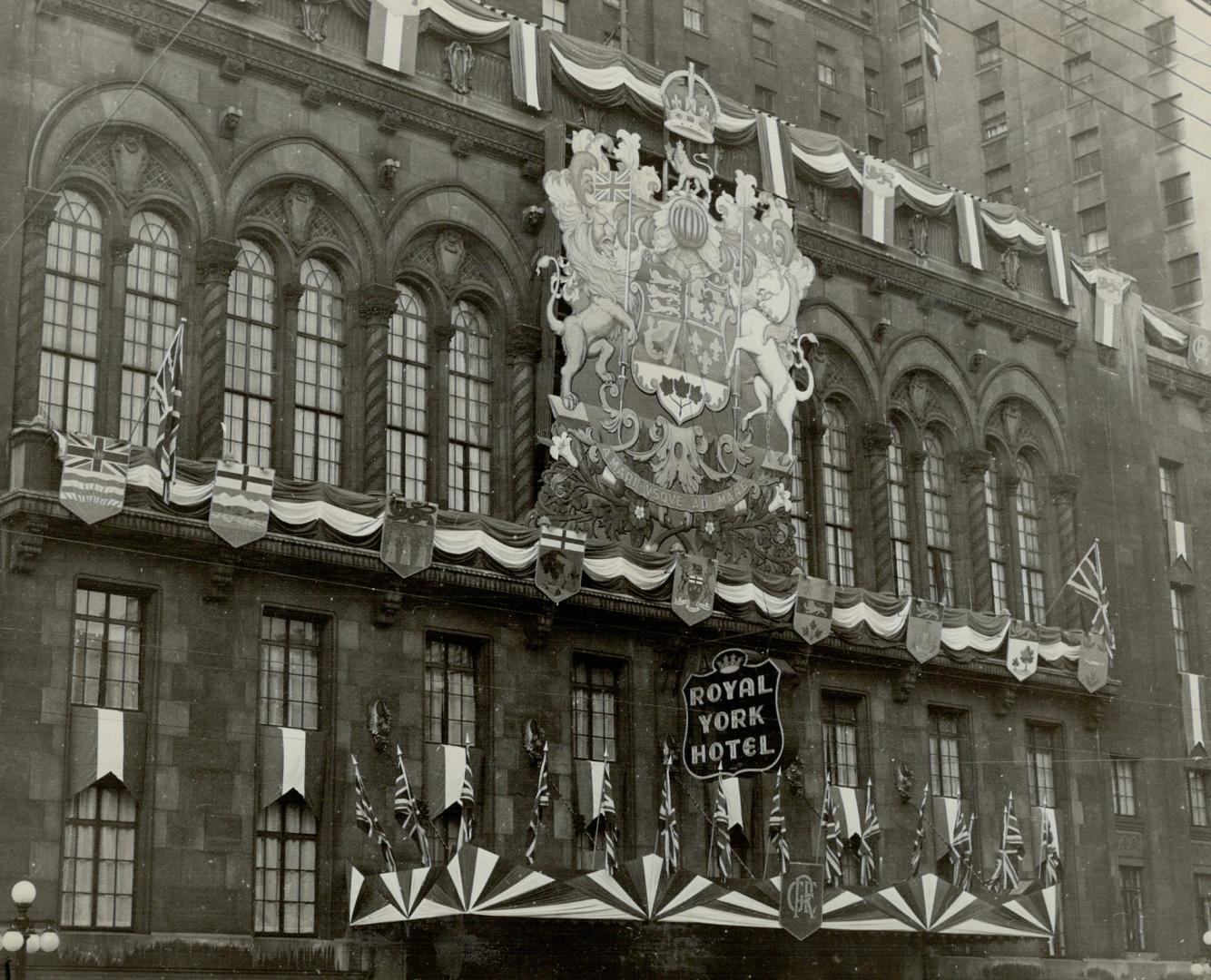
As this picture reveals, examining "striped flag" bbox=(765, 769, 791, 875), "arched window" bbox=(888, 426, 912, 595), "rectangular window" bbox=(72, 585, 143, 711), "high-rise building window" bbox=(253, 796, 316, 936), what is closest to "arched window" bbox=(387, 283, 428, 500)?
"rectangular window" bbox=(72, 585, 143, 711)

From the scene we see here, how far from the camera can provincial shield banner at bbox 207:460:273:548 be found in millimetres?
33875

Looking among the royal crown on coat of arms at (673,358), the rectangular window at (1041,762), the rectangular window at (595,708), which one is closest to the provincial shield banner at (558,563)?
the royal crown on coat of arms at (673,358)

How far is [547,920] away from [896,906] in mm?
8724

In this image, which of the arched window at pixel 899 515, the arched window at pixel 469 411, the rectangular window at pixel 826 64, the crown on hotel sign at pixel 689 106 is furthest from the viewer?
the rectangular window at pixel 826 64

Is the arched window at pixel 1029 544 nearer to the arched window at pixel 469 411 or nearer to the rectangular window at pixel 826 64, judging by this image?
the rectangular window at pixel 826 64

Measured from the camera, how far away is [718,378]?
44.1 meters

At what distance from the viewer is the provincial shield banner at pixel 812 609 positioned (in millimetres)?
43469

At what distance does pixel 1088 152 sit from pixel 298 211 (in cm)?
4658

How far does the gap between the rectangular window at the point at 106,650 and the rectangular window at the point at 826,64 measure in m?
36.2

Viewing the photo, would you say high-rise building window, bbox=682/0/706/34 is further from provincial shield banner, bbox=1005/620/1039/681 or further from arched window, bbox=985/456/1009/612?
provincial shield banner, bbox=1005/620/1039/681

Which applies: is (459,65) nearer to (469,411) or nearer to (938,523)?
(469,411)

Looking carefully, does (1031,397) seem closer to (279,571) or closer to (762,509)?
(762,509)

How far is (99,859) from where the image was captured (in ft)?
106

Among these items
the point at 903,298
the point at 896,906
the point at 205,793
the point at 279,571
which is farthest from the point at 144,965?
the point at 903,298
